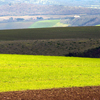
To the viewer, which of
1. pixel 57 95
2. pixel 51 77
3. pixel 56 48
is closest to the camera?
pixel 57 95

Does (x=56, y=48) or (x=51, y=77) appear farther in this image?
(x=56, y=48)

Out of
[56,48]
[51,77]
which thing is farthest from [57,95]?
[56,48]

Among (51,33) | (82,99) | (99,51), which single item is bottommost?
(51,33)

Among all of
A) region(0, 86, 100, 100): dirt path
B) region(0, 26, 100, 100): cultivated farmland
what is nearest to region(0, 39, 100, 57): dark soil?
region(0, 26, 100, 100): cultivated farmland

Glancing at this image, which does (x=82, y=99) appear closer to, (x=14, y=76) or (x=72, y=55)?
(x=14, y=76)

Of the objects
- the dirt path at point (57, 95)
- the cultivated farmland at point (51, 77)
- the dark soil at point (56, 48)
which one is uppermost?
the dirt path at point (57, 95)

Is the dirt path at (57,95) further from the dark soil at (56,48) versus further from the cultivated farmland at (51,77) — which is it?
the dark soil at (56,48)

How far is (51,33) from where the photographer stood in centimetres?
4847

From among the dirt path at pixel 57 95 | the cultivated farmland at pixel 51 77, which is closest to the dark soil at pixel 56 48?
the cultivated farmland at pixel 51 77

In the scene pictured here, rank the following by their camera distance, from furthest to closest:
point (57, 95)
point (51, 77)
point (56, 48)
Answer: point (56, 48)
point (51, 77)
point (57, 95)

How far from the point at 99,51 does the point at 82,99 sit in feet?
75.1

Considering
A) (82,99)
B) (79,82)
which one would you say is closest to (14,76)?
(79,82)

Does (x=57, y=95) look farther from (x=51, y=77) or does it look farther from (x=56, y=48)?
(x=56, y=48)

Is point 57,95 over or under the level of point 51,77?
over
